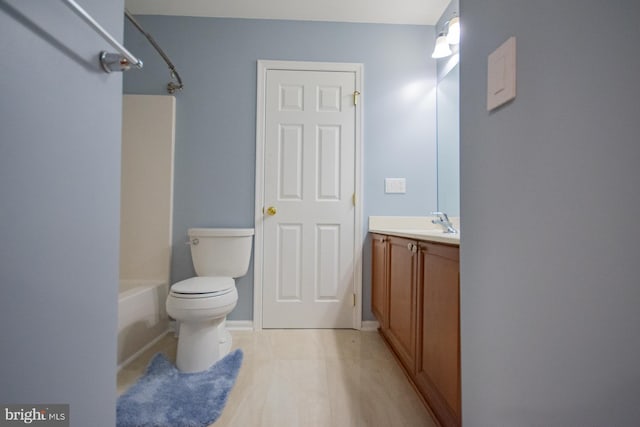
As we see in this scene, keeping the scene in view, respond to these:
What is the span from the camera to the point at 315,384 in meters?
1.47

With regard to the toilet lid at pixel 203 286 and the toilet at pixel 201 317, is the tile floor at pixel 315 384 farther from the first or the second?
the toilet lid at pixel 203 286

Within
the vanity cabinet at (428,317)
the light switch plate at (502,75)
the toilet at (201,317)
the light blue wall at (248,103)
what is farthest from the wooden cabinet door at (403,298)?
the toilet at (201,317)

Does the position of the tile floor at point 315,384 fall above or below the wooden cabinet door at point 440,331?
below

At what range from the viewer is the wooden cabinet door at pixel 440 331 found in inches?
37.5

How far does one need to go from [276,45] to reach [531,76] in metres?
2.24

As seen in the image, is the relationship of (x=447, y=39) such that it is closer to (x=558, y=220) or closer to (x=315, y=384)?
(x=558, y=220)

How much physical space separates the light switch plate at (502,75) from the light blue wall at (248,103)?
1.73m

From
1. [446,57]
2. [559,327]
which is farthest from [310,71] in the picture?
[559,327]

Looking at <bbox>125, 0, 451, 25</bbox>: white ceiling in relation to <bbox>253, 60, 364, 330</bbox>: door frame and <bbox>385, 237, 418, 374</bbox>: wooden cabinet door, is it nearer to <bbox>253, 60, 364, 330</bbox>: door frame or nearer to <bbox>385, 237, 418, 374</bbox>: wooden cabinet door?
<bbox>253, 60, 364, 330</bbox>: door frame

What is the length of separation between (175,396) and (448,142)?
2.26m

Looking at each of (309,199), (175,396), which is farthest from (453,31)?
(175,396)

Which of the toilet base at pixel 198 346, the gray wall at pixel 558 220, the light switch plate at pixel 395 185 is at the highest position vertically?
the light switch plate at pixel 395 185

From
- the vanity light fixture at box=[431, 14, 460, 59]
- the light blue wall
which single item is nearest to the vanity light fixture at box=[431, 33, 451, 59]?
the vanity light fixture at box=[431, 14, 460, 59]

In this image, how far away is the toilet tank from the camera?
2.04 meters
